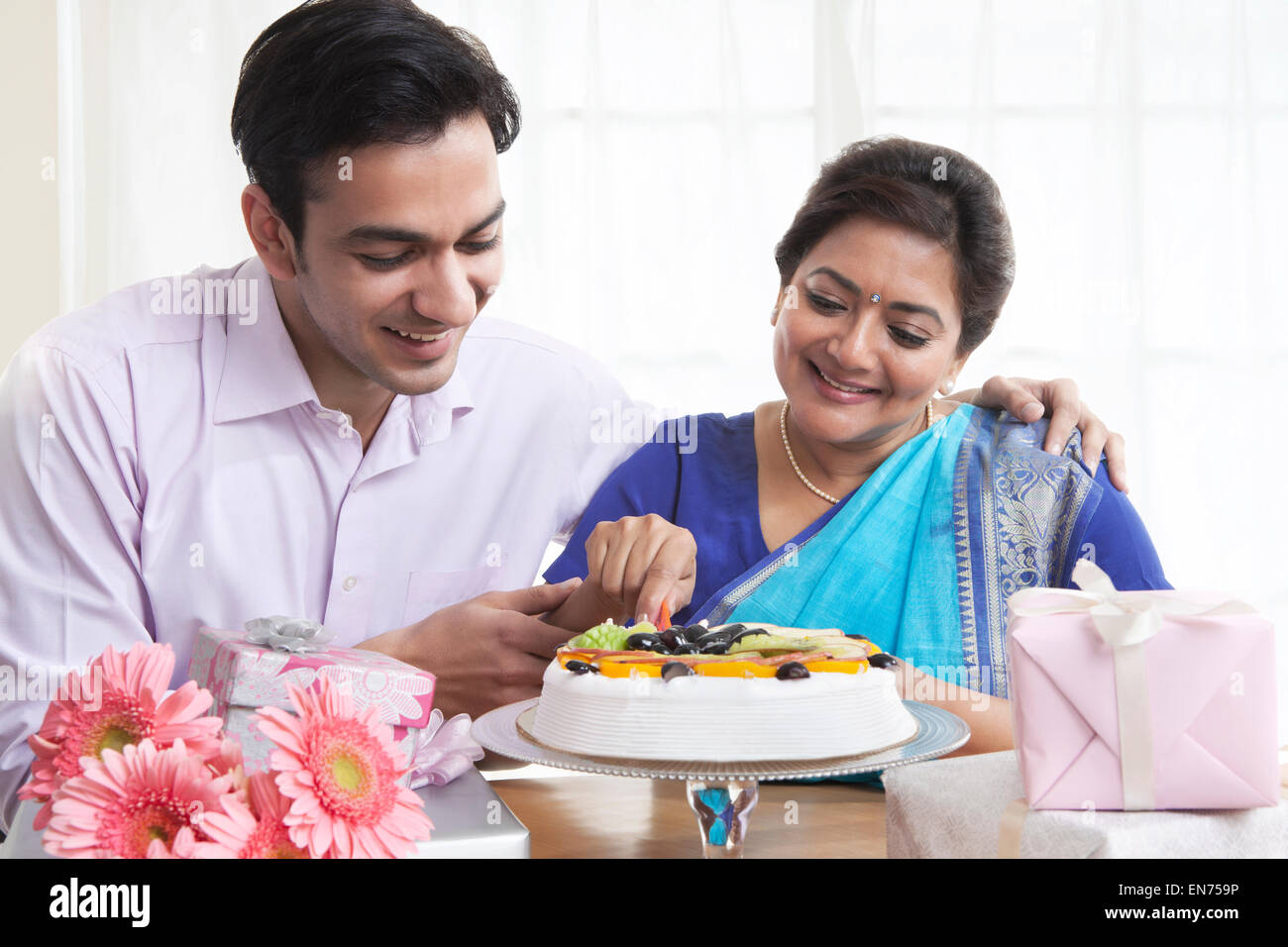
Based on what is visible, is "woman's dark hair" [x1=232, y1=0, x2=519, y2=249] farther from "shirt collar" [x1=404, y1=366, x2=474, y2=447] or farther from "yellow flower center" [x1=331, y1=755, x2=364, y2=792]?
"yellow flower center" [x1=331, y1=755, x2=364, y2=792]

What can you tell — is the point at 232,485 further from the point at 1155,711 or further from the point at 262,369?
Answer: the point at 1155,711

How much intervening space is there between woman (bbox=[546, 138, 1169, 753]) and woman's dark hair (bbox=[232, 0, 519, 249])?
20.3 inches

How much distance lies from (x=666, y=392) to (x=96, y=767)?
265cm

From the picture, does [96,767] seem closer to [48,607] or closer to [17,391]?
[48,607]

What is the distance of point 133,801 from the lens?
625 mm

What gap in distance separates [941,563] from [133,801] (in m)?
1.08

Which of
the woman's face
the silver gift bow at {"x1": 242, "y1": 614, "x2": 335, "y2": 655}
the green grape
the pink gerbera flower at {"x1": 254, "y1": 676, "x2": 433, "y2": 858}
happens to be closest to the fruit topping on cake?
the green grape

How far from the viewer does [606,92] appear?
3176 mm

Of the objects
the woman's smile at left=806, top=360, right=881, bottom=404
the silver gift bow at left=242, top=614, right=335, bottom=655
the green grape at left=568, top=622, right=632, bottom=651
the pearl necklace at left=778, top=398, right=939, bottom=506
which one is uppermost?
the woman's smile at left=806, top=360, right=881, bottom=404

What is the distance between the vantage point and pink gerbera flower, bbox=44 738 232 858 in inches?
24.1

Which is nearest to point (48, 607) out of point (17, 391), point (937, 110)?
point (17, 391)

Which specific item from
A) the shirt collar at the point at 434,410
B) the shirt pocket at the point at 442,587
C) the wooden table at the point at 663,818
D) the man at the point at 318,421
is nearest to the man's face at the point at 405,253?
the man at the point at 318,421

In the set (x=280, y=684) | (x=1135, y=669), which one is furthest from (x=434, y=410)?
(x=1135, y=669)

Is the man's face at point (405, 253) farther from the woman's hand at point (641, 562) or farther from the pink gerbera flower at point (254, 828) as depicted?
the pink gerbera flower at point (254, 828)
